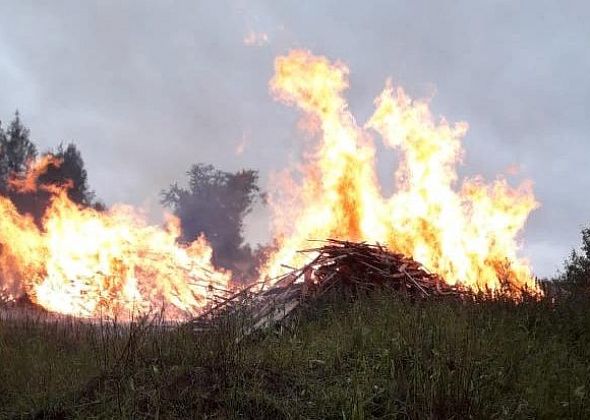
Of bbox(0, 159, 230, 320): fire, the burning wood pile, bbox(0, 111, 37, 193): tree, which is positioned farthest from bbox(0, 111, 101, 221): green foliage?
the burning wood pile

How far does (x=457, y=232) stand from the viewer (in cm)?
1395

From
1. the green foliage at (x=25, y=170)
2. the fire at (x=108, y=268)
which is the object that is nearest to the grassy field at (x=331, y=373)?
the fire at (x=108, y=268)

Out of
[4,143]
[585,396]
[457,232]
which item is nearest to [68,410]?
[585,396]

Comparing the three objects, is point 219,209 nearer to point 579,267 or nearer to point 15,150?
point 15,150

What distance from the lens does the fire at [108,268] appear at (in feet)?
52.0

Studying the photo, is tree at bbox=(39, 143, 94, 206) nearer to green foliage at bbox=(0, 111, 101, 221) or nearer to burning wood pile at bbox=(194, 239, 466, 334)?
green foliage at bbox=(0, 111, 101, 221)

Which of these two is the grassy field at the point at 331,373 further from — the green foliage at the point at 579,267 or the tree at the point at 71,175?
the tree at the point at 71,175

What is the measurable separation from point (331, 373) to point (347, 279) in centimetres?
523

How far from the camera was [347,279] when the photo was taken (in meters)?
10.8

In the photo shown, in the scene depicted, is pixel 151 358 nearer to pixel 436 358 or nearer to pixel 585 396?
pixel 436 358

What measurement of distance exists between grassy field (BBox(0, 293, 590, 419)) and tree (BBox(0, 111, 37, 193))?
103 ft

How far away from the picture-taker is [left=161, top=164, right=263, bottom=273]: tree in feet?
118

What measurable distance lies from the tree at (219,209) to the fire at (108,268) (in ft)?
54.7

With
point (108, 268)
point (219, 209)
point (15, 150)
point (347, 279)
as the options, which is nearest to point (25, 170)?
point (15, 150)
